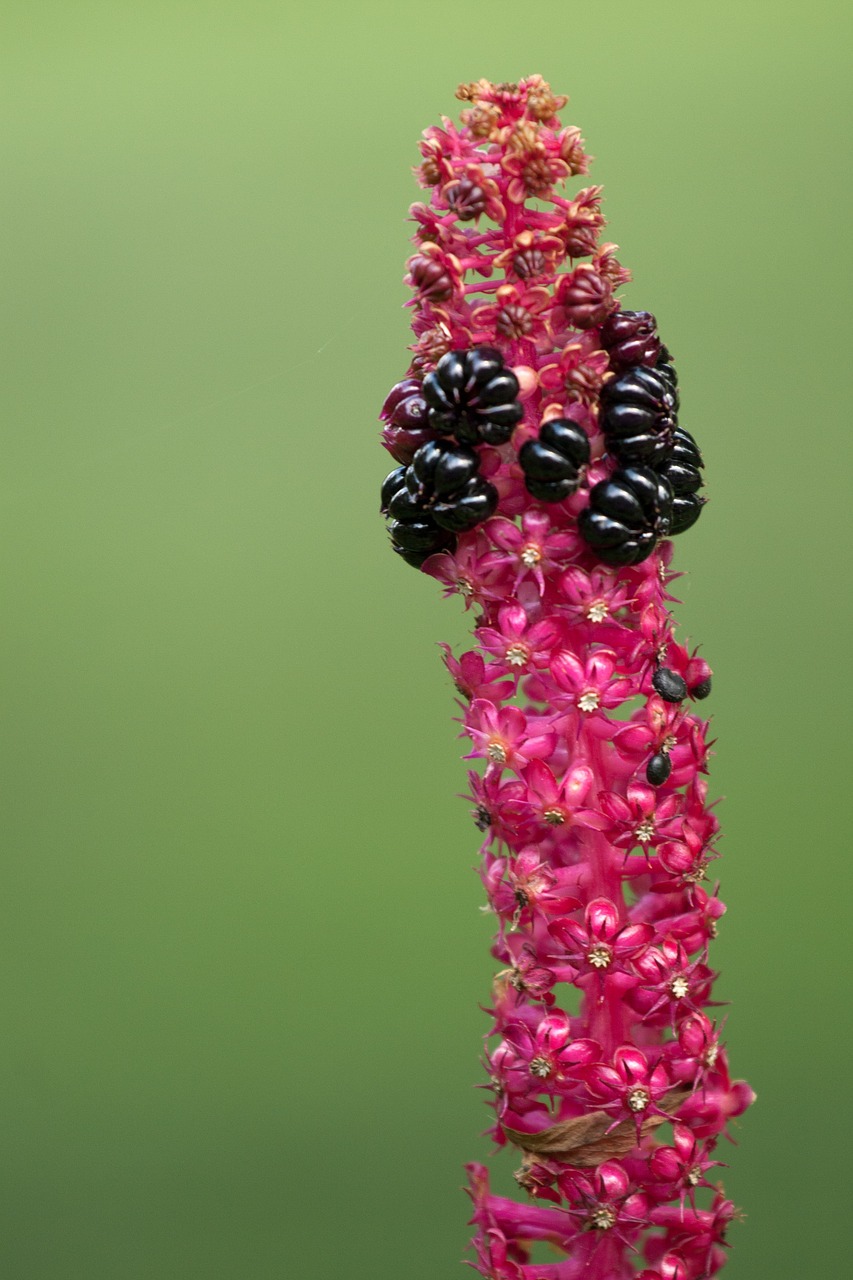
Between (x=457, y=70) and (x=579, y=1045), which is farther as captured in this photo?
(x=457, y=70)

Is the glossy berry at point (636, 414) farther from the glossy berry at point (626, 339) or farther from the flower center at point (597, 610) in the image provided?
the flower center at point (597, 610)

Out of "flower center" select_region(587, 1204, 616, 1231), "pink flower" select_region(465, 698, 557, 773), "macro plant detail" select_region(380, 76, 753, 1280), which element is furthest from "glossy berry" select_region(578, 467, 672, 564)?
"flower center" select_region(587, 1204, 616, 1231)

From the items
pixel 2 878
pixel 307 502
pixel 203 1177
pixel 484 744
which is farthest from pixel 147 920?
pixel 484 744

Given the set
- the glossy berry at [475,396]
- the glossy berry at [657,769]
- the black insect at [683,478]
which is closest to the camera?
the glossy berry at [475,396]

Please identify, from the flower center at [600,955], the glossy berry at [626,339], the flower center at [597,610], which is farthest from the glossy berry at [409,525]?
the flower center at [600,955]

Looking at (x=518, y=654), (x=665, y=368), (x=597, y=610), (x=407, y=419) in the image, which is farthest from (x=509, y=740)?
(x=665, y=368)

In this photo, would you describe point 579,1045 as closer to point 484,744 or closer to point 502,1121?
point 502,1121

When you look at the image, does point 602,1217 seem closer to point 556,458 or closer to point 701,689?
point 701,689
